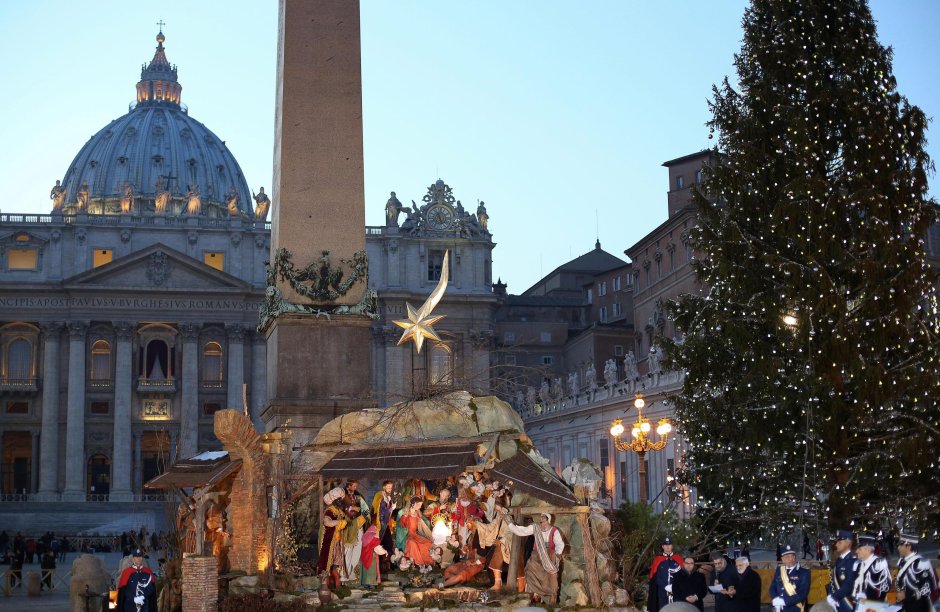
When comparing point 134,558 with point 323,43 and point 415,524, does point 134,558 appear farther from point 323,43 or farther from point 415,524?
point 323,43

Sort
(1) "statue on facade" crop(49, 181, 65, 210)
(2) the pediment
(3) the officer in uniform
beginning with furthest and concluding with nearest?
(1) "statue on facade" crop(49, 181, 65, 210) → (2) the pediment → (3) the officer in uniform

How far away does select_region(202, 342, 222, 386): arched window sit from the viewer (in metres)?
86.9

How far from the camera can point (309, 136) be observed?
2086 cm

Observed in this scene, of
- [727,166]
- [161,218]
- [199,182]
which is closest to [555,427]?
[161,218]

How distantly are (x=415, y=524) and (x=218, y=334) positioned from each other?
2692 inches

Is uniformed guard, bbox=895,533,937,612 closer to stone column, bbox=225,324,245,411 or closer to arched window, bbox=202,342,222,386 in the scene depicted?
stone column, bbox=225,324,245,411

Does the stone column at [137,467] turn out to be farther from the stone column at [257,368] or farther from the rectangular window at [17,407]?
the stone column at [257,368]

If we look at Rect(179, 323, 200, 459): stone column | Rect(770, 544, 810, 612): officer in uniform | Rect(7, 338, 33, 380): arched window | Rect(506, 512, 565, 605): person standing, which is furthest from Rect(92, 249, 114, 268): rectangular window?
Rect(770, 544, 810, 612): officer in uniform

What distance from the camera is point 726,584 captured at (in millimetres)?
15109

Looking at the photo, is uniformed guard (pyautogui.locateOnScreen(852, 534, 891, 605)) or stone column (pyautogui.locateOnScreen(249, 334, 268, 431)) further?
stone column (pyautogui.locateOnScreen(249, 334, 268, 431))

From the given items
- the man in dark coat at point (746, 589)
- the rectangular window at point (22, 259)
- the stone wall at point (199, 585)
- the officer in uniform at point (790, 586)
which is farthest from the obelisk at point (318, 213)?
the rectangular window at point (22, 259)

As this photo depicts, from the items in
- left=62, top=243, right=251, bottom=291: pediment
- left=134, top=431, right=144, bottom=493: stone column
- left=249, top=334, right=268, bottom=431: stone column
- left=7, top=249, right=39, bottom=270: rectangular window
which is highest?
left=7, top=249, right=39, bottom=270: rectangular window

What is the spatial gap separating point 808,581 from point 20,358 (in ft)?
253

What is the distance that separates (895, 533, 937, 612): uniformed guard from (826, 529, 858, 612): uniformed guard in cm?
52
